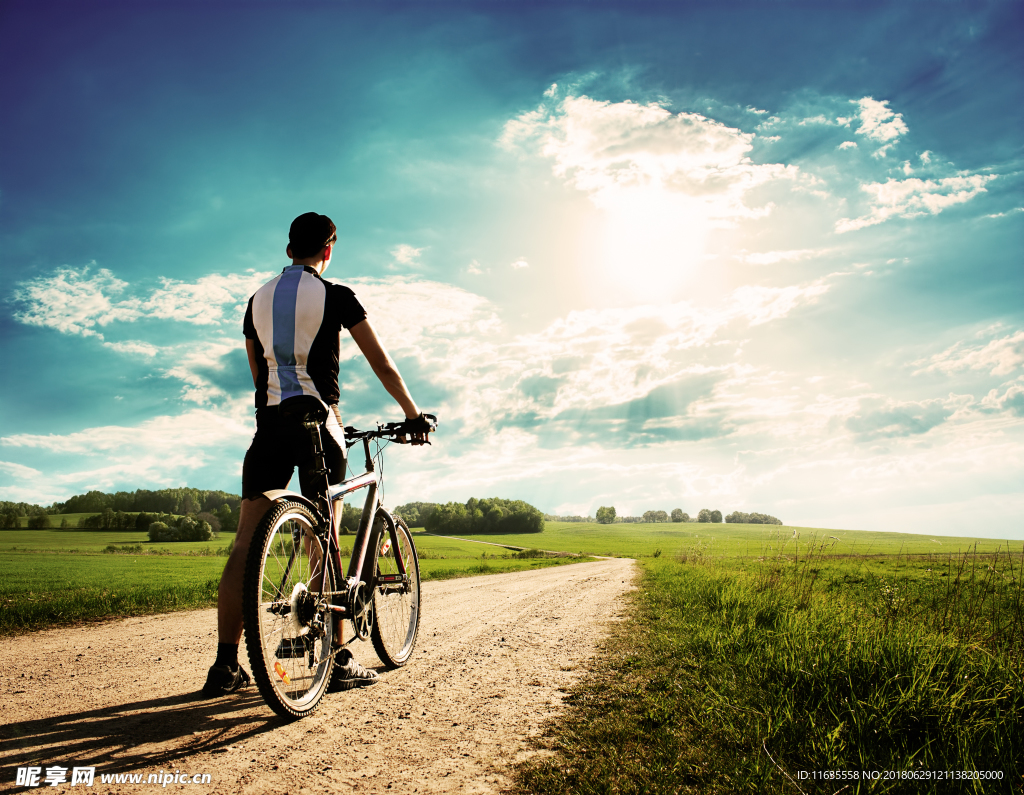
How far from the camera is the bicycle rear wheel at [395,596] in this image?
12.7 feet

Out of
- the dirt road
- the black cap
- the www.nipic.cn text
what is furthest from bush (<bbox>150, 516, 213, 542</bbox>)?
the www.nipic.cn text

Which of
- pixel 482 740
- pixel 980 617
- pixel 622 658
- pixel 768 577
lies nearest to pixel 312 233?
pixel 482 740

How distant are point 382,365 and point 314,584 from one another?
145cm

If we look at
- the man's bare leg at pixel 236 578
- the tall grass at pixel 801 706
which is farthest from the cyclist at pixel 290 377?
the tall grass at pixel 801 706

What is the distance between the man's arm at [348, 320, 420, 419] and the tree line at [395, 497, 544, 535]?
96442 mm

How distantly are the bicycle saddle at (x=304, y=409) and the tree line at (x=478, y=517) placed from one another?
318 ft

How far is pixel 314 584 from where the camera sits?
3162mm

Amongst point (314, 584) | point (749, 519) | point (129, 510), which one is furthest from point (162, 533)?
point (749, 519)

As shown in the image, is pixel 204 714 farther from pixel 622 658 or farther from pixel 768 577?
pixel 768 577

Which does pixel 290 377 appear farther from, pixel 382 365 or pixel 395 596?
pixel 395 596

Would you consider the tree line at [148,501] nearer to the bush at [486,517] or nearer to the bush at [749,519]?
the bush at [486,517]

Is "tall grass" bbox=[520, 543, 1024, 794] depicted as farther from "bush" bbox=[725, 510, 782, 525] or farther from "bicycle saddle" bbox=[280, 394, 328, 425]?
"bush" bbox=[725, 510, 782, 525]

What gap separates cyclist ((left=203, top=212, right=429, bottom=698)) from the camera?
3.08 m

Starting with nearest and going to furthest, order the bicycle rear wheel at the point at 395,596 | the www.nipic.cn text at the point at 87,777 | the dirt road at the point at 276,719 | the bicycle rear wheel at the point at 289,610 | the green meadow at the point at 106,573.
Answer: the www.nipic.cn text at the point at 87,777, the dirt road at the point at 276,719, the bicycle rear wheel at the point at 289,610, the bicycle rear wheel at the point at 395,596, the green meadow at the point at 106,573
